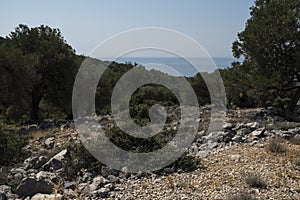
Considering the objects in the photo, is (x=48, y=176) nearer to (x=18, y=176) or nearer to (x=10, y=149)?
(x=18, y=176)

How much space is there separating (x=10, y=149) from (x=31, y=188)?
3569 millimetres

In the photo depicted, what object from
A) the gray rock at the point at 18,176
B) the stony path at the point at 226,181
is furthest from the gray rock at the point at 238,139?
the gray rock at the point at 18,176

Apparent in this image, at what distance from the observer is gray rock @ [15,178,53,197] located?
277 inches

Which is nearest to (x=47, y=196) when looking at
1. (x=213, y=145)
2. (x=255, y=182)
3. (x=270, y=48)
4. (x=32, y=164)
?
(x=32, y=164)

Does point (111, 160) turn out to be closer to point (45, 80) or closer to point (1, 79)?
point (1, 79)

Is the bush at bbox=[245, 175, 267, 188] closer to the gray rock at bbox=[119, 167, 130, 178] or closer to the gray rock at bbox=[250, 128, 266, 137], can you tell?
the gray rock at bbox=[119, 167, 130, 178]

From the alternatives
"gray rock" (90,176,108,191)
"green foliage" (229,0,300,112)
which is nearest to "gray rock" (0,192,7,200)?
"gray rock" (90,176,108,191)

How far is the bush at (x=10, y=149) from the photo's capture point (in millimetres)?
10070

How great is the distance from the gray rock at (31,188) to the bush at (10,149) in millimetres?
3085

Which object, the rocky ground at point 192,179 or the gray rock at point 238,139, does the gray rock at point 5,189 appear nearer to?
the rocky ground at point 192,179

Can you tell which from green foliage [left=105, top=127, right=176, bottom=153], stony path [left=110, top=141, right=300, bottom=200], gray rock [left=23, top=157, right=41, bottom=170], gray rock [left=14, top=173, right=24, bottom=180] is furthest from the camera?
green foliage [left=105, top=127, right=176, bottom=153]

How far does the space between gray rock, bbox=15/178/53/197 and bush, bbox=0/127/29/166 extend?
10.1 feet

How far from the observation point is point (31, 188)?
23.2ft

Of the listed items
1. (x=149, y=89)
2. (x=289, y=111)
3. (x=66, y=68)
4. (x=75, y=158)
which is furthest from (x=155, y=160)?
(x=149, y=89)
